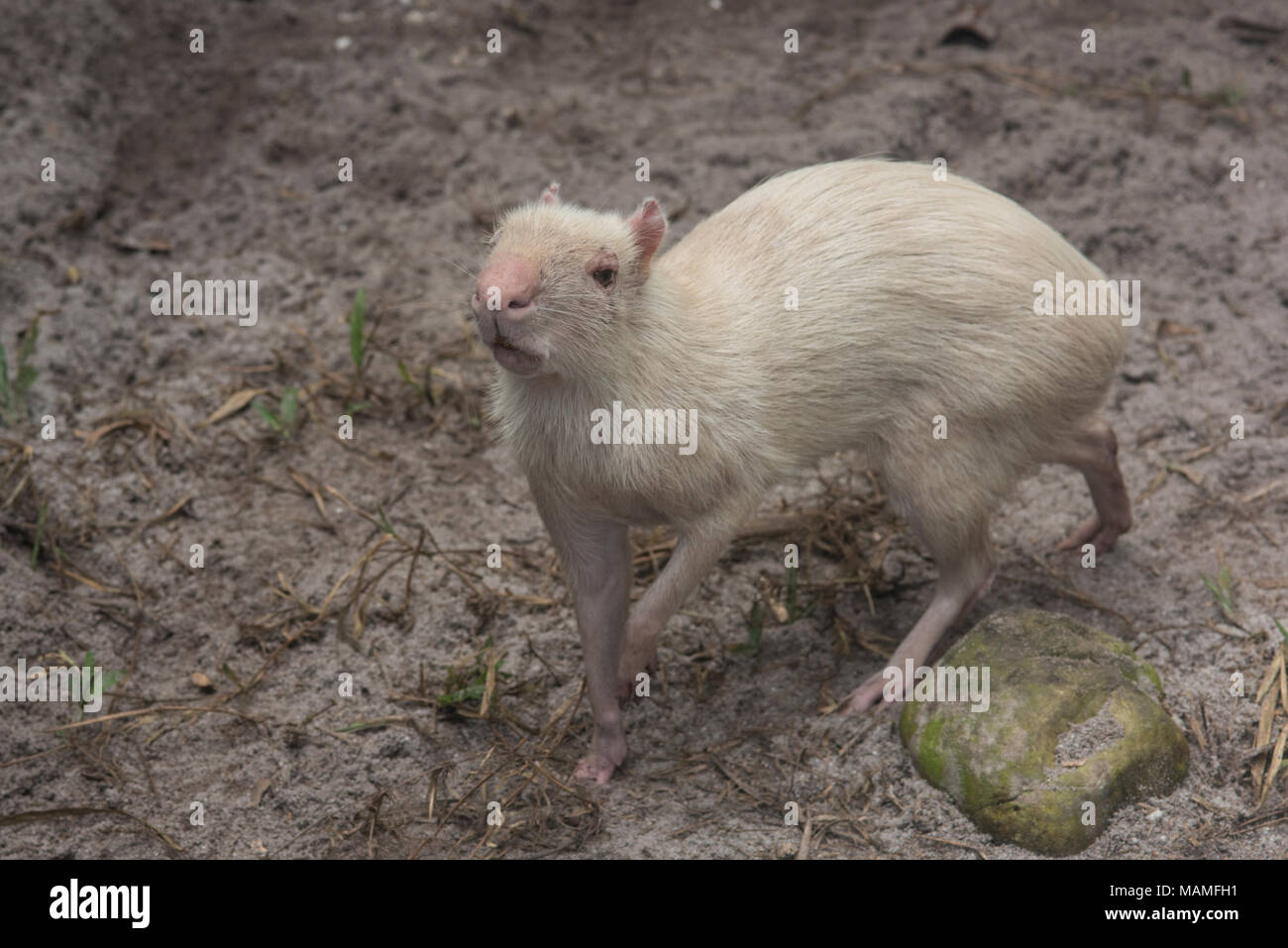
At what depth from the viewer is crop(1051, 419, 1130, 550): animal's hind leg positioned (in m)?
3.92

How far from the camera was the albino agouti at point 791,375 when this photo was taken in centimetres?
330

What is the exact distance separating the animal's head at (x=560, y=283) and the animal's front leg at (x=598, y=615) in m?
0.57

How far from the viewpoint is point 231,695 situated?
12.5 feet

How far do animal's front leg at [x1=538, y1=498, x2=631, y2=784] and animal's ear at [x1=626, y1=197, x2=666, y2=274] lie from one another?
723 mm

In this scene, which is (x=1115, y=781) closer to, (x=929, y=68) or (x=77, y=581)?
(x=77, y=581)

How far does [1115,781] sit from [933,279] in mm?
1321

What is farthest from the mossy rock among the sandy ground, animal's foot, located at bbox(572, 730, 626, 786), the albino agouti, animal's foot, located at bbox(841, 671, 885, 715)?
animal's foot, located at bbox(572, 730, 626, 786)

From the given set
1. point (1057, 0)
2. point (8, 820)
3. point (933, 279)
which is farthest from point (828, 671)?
point (1057, 0)

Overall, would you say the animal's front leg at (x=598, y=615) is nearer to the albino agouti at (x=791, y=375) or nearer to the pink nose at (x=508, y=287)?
the albino agouti at (x=791, y=375)

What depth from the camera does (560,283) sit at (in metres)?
3.09

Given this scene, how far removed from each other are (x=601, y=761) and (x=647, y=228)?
4.58 feet

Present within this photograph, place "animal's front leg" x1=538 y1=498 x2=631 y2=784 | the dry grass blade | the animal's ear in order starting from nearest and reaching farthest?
the animal's ear, "animal's front leg" x1=538 y1=498 x2=631 y2=784, the dry grass blade

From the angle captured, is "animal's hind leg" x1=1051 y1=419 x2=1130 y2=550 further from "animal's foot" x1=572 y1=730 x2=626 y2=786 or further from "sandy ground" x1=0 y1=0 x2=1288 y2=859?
"animal's foot" x1=572 y1=730 x2=626 y2=786

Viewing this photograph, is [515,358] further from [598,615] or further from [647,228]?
[598,615]
